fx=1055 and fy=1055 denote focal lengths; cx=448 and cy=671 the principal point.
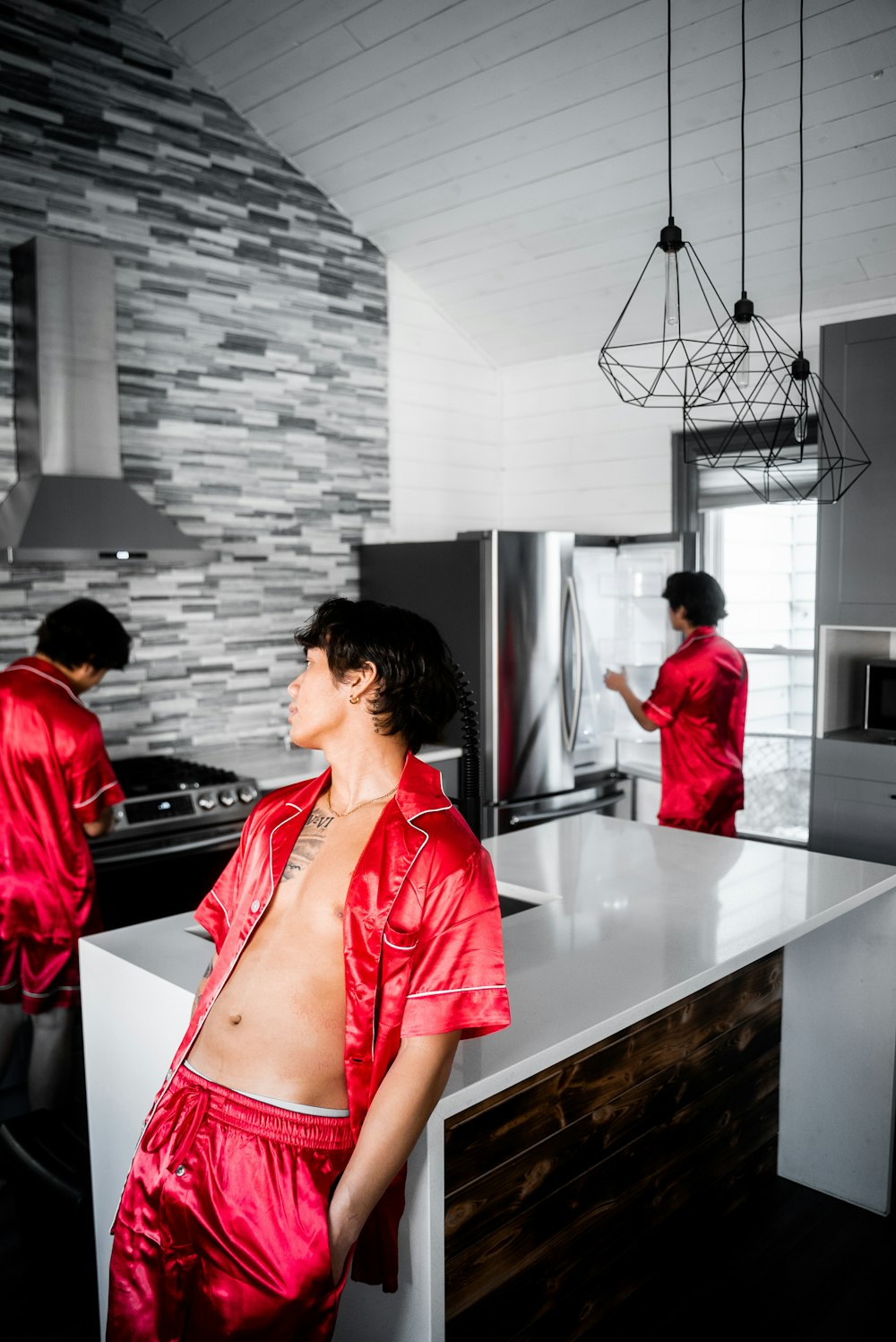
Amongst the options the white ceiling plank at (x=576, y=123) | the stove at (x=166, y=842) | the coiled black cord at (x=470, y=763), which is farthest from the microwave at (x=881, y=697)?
the stove at (x=166, y=842)

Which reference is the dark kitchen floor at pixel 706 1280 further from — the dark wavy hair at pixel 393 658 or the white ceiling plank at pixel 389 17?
the white ceiling plank at pixel 389 17

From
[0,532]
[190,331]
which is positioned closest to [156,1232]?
[0,532]

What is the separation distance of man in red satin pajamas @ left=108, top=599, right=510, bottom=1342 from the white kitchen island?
7.1 inches

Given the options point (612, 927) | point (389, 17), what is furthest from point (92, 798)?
point (389, 17)

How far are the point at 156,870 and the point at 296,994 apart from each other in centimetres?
206

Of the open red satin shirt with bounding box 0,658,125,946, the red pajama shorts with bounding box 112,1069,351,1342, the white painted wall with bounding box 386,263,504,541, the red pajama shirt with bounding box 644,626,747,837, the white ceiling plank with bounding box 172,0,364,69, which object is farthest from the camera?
the white painted wall with bounding box 386,263,504,541

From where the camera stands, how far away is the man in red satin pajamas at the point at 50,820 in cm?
273

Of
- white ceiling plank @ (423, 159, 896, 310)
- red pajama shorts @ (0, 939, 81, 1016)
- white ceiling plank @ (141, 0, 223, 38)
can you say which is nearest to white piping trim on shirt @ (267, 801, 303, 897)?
red pajama shorts @ (0, 939, 81, 1016)

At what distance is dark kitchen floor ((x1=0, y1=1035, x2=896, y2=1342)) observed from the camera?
85.7 inches

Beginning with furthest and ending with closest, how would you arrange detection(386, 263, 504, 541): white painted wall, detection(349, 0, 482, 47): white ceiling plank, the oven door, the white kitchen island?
detection(386, 263, 504, 541): white painted wall, detection(349, 0, 482, 47): white ceiling plank, the oven door, the white kitchen island

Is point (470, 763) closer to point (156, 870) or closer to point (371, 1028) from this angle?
point (371, 1028)

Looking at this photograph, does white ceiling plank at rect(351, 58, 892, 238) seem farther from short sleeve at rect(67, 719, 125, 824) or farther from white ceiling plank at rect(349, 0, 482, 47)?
short sleeve at rect(67, 719, 125, 824)

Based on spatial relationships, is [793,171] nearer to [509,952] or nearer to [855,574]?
[855,574]

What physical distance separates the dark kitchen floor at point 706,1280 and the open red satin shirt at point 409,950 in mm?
988
